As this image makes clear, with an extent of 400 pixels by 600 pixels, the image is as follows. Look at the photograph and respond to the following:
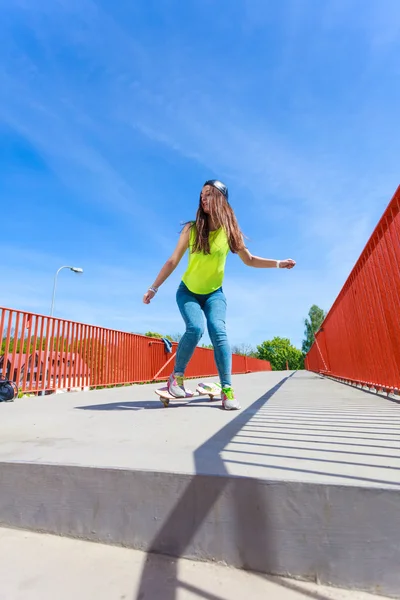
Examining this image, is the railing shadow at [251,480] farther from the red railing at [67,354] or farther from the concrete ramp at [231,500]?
the red railing at [67,354]

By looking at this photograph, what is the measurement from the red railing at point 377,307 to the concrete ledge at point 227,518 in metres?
2.46

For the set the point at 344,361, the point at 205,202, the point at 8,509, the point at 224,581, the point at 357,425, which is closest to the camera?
the point at 224,581

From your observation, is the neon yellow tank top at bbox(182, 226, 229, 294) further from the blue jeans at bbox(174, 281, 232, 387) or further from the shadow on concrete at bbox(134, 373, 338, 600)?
the shadow on concrete at bbox(134, 373, 338, 600)

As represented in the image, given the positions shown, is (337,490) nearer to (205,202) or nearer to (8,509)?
(8,509)

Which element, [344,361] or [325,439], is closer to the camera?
[325,439]

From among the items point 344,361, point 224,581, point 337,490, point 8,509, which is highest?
point 344,361

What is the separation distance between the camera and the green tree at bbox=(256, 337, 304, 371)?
62.8 m

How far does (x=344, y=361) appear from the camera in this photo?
19.8ft

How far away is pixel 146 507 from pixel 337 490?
0.54 meters

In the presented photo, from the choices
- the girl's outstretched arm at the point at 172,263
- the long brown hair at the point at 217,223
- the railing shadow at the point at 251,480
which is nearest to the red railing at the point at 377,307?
the long brown hair at the point at 217,223

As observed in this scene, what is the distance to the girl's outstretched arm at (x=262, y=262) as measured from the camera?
9.64ft

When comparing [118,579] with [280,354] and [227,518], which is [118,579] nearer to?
[227,518]

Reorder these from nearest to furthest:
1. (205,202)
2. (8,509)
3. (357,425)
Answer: (8,509)
(357,425)
(205,202)

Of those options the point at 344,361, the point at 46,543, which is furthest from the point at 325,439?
the point at 344,361
